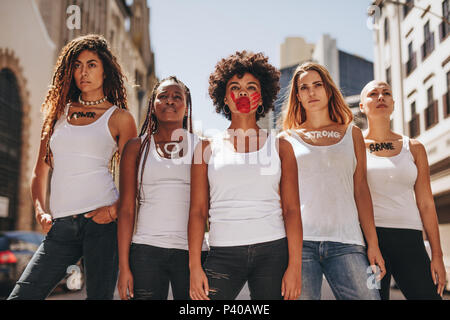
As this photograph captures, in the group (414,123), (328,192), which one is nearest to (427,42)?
(414,123)

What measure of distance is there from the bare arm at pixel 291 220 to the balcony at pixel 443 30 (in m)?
14.4

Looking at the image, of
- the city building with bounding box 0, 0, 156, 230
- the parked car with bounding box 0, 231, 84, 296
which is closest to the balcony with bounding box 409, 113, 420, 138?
the city building with bounding box 0, 0, 156, 230

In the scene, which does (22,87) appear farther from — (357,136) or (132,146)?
(357,136)

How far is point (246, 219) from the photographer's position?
2699 millimetres

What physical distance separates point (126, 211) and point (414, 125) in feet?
54.3

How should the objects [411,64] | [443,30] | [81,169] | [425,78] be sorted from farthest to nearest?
[411,64] < [425,78] < [443,30] < [81,169]

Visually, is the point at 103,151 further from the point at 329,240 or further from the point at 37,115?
the point at 37,115

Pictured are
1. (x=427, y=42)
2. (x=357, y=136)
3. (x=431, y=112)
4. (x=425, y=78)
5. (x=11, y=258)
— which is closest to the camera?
(x=357, y=136)

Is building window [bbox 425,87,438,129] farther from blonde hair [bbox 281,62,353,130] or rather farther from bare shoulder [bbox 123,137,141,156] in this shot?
bare shoulder [bbox 123,137,141,156]

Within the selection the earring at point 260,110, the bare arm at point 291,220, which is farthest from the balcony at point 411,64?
the bare arm at point 291,220

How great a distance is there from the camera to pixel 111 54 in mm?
3355

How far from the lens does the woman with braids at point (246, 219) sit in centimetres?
266

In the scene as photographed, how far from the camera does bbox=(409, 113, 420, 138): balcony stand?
1723 cm
